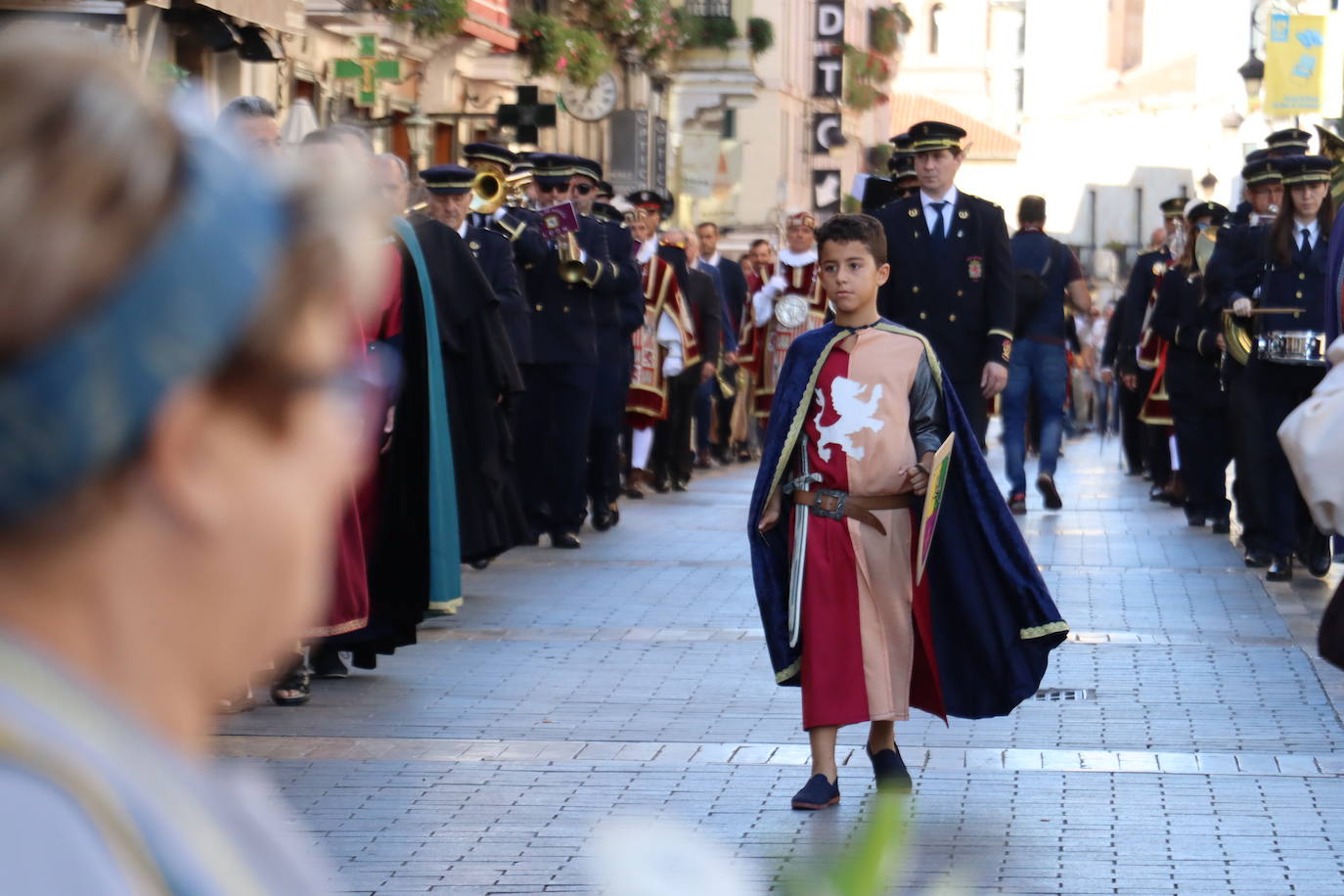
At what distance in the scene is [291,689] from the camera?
27.4ft

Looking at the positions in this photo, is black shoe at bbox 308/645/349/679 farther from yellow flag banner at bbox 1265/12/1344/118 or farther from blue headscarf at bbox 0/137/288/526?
yellow flag banner at bbox 1265/12/1344/118

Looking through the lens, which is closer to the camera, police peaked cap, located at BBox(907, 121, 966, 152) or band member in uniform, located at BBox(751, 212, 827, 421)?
police peaked cap, located at BBox(907, 121, 966, 152)

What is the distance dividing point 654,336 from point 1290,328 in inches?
250

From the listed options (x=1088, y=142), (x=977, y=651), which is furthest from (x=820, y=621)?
(x=1088, y=142)

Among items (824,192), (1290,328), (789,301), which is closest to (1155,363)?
(789,301)

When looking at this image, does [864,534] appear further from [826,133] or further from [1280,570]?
[826,133]

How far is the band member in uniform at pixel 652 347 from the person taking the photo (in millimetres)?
17656

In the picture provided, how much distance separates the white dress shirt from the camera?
36.2 feet

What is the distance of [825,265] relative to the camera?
6840 millimetres

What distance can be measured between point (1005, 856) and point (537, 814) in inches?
52.3

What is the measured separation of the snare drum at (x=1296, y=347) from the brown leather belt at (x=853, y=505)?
5.75m

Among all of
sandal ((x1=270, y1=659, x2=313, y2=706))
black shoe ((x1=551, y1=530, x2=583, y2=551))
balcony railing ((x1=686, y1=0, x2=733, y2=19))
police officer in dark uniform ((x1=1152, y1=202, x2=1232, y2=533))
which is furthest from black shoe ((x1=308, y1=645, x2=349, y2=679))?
balcony railing ((x1=686, y1=0, x2=733, y2=19))

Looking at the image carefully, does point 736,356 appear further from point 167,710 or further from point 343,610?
point 167,710

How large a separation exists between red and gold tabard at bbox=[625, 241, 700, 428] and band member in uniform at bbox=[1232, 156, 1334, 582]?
18.4ft
